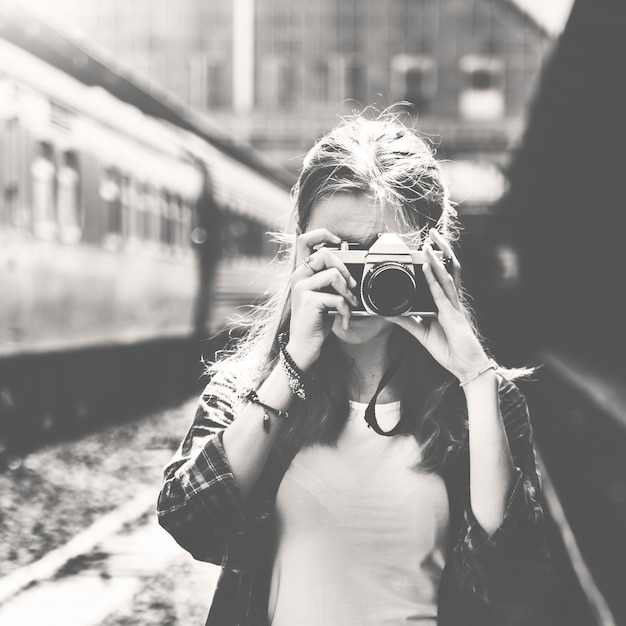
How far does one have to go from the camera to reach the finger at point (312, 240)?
189 cm

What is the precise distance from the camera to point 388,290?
6.04 ft

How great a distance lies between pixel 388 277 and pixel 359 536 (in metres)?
0.43

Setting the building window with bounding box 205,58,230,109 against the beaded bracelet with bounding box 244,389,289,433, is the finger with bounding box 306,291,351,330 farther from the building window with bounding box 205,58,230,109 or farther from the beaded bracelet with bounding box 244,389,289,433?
the building window with bounding box 205,58,230,109

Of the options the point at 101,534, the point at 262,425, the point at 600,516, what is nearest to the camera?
the point at 262,425

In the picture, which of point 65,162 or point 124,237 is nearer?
point 65,162

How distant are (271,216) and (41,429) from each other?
1402 centimetres

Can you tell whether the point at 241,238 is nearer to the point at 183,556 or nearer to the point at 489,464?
the point at 183,556

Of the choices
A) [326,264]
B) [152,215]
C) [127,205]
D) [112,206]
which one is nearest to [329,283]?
[326,264]

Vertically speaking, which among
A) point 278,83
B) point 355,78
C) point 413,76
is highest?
point 413,76

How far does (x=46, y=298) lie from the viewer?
914 cm

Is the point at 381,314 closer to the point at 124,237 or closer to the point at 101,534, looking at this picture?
the point at 101,534

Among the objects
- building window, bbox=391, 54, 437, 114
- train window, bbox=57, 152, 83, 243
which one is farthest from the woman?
building window, bbox=391, 54, 437, 114

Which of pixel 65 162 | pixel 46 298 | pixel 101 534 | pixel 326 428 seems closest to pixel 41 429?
pixel 46 298

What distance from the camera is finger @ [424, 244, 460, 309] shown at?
6.17 ft
